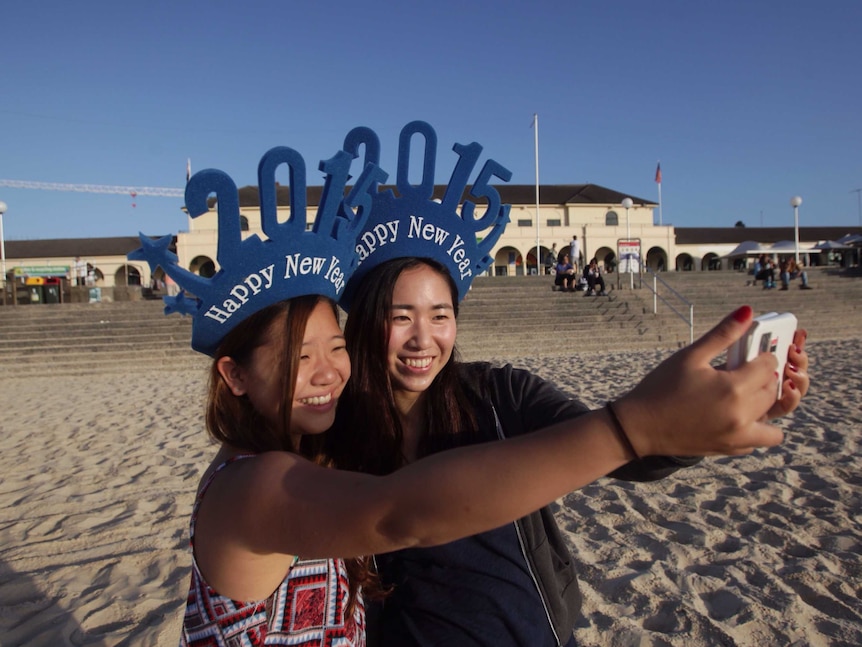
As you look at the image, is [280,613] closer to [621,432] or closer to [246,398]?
[246,398]

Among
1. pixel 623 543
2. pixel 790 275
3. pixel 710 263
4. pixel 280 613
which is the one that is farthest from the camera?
pixel 710 263

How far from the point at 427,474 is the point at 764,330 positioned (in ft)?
1.72

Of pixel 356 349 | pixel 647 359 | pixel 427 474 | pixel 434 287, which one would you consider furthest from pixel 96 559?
pixel 647 359

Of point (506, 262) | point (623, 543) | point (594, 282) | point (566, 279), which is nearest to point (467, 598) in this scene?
point (623, 543)

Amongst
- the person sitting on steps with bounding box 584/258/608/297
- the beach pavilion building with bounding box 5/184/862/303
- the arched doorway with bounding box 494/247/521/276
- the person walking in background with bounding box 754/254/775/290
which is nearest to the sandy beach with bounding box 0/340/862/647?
the person sitting on steps with bounding box 584/258/608/297

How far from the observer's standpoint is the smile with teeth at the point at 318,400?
142 centimetres

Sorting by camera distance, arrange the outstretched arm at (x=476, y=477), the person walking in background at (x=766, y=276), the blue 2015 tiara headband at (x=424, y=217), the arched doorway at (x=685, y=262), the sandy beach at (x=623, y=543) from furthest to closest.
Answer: the arched doorway at (x=685, y=262) → the person walking in background at (x=766, y=276) → the sandy beach at (x=623, y=543) → the blue 2015 tiara headband at (x=424, y=217) → the outstretched arm at (x=476, y=477)

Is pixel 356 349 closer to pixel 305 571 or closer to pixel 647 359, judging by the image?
pixel 305 571

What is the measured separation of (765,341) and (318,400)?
3.14 ft

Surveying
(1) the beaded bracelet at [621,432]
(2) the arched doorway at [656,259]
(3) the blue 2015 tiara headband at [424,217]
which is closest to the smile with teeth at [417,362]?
(3) the blue 2015 tiara headband at [424,217]

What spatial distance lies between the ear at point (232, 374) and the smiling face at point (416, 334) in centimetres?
50

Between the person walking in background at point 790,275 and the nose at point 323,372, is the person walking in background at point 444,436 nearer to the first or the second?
the nose at point 323,372

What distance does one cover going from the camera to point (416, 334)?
1796mm

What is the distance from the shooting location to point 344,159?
1.60 meters
